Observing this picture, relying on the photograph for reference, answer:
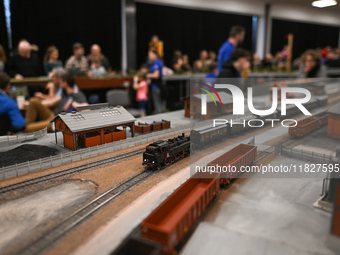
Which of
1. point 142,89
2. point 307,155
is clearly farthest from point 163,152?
point 142,89

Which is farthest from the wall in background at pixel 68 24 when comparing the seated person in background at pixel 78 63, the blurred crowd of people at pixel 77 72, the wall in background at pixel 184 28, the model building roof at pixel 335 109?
the model building roof at pixel 335 109

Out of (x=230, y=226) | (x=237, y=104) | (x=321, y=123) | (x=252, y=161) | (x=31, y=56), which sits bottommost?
(x=230, y=226)

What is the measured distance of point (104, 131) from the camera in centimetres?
659

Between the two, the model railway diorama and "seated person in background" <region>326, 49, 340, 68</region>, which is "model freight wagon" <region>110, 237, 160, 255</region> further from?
"seated person in background" <region>326, 49, 340, 68</region>

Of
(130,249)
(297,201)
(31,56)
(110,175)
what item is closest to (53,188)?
(110,175)

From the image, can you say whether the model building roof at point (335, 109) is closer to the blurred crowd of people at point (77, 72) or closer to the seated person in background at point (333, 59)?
the blurred crowd of people at point (77, 72)

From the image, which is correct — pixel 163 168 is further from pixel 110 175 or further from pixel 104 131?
pixel 104 131

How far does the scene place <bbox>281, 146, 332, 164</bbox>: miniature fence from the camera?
4198 millimetres

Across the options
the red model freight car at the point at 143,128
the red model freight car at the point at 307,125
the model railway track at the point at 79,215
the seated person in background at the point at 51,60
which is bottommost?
the model railway track at the point at 79,215

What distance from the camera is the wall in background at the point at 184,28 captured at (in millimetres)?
21719

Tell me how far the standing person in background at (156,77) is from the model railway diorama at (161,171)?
243 inches

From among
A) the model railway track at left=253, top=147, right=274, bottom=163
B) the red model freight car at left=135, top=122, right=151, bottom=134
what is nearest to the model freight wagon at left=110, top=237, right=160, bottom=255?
the model railway track at left=253, top=147, right=274, bottom=163

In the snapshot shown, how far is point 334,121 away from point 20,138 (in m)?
6.74

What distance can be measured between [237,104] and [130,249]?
9.02ft
